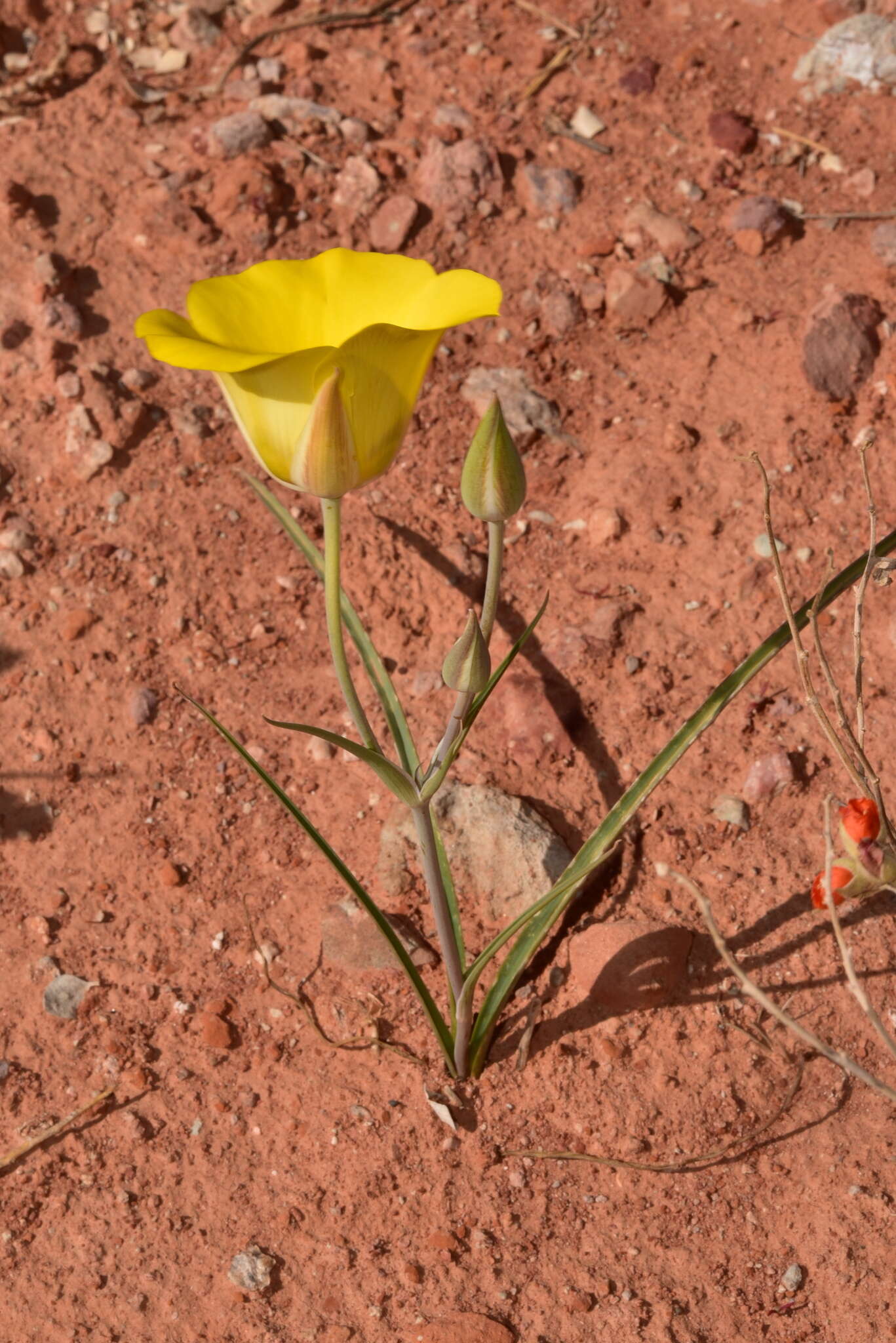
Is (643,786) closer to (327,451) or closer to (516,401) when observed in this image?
(327,451)

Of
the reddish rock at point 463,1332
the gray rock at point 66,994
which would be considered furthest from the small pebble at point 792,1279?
the gray rock at point 66,994

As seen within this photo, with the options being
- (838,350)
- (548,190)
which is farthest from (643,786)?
(548,190)

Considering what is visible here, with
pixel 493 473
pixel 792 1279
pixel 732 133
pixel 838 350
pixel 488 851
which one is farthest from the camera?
pixel 732 133

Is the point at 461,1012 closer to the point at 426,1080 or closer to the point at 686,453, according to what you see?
the point at 426,1080

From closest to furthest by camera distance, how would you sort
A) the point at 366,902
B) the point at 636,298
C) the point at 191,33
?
the point at 366,902
the point at 636,298
the point at 191,33

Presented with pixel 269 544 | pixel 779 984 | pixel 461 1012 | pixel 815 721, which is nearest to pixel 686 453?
pixel 815 721

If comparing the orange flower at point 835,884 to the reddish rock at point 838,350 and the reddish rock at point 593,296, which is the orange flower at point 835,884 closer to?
the reddish rock at point 838,350
